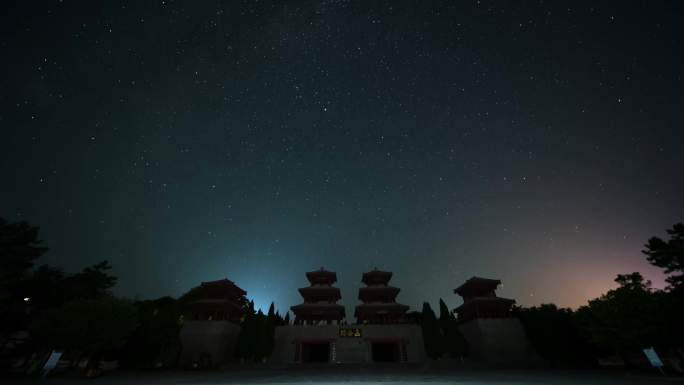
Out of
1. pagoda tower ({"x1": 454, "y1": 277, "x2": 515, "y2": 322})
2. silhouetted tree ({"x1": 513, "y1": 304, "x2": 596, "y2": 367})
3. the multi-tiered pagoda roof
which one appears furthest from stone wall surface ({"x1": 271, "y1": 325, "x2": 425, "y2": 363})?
silhouetted tree ({"x1": 513, "y1": 304, "x2": 596, "y2": 367})

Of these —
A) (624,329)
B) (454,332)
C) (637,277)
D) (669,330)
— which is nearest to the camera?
(669,330)

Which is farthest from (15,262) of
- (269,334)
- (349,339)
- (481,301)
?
(481,301)

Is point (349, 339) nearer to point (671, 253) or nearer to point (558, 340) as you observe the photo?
point (558, 340)

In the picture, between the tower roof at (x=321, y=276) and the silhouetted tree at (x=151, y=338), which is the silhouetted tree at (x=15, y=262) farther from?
the tower roof at (x=321, y=276)

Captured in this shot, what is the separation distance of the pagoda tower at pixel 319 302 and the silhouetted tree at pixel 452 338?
497 inches

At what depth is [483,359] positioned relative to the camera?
123 feet

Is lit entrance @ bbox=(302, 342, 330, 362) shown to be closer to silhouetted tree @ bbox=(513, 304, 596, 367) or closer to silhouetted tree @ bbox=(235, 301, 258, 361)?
silhouetted tree @ bbox=(235, 301, 258, 361)

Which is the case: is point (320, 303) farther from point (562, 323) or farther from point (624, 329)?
point (624, 329)

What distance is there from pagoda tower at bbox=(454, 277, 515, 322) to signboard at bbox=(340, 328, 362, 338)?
45.9 feet

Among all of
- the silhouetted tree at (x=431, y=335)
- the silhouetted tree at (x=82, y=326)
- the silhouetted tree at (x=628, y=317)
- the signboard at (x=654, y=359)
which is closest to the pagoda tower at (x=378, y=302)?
the silhouetted tree at (x=431, y=335)

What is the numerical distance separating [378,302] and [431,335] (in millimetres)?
9294

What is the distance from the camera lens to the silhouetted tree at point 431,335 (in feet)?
120

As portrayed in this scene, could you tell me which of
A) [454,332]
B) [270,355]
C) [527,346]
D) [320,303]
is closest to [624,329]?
[527,346]

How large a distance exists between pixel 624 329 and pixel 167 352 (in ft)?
144
